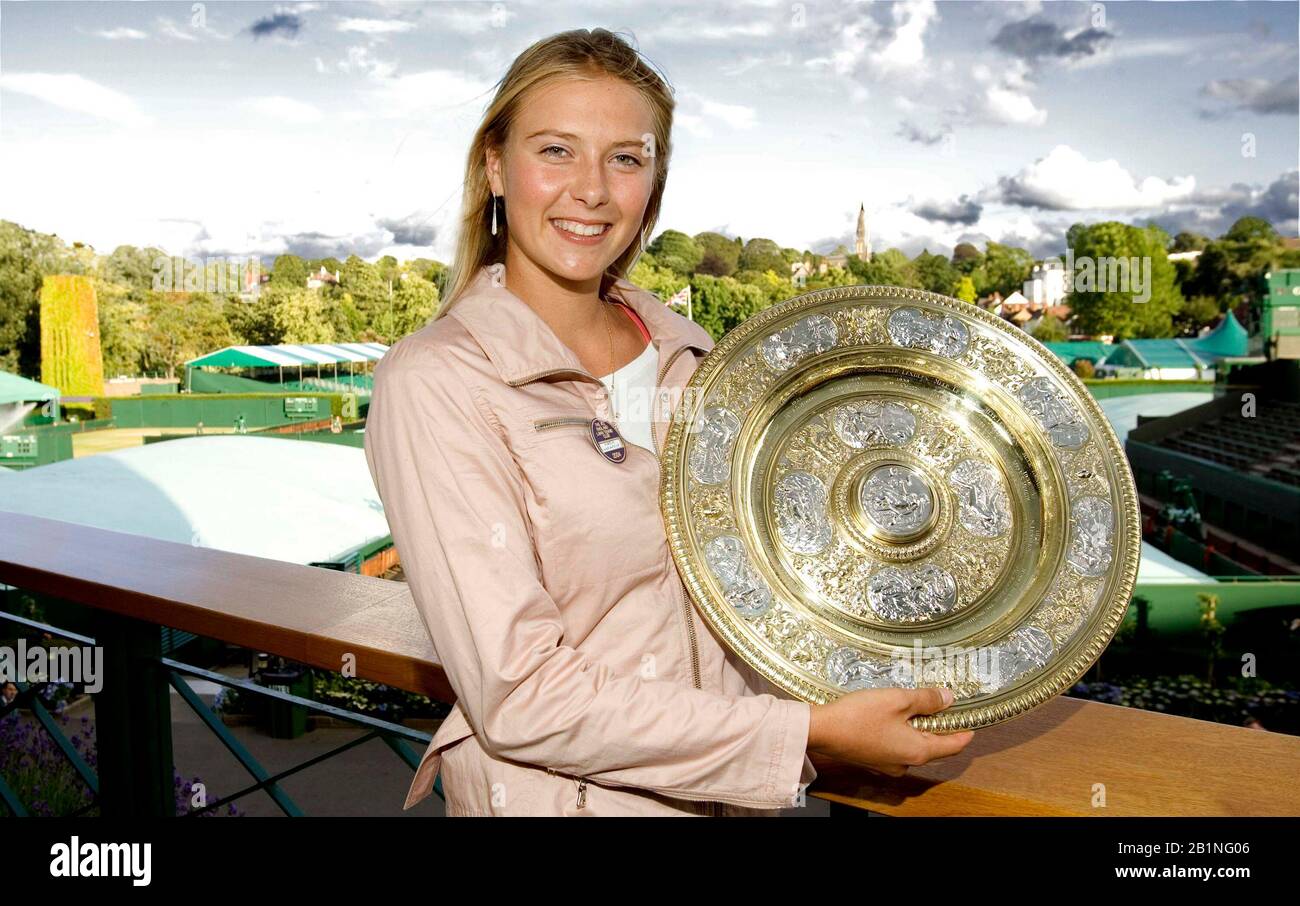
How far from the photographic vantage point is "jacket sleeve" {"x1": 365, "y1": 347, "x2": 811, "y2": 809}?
90 centimetres

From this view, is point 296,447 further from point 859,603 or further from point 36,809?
point 859,603

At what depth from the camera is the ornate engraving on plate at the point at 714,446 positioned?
41.7 inches

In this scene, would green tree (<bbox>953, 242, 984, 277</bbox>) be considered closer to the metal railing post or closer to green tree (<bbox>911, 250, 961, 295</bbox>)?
green tree (<bbox>911, 250, 961, 295</bbox>)

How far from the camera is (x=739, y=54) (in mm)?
83875

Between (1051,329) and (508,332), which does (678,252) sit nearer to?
(1051,329)

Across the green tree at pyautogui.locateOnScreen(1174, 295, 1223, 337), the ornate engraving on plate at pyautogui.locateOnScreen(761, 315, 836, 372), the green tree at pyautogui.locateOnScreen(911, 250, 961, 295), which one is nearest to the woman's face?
the ornate engraving on plate at pyautogui.locateOnScreen(761, 315, 836, 372)

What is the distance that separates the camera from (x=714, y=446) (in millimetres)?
1073

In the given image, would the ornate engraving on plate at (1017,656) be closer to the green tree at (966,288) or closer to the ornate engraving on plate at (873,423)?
the ornate engraving on plate at (873,423)

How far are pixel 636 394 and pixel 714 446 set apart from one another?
7.0 inches

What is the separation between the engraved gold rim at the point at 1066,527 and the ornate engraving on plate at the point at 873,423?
0.07 metres

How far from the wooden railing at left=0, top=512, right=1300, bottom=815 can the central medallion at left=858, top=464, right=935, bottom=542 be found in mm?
238

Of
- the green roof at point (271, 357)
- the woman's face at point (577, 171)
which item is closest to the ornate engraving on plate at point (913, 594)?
the woman's face at point (577, 171)

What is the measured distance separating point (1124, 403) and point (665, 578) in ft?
102
